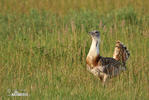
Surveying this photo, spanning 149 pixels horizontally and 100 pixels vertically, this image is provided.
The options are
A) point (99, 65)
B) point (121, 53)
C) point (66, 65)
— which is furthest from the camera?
point (121, 53)

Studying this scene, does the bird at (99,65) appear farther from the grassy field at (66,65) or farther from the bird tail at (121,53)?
the bird tail at (121,53)

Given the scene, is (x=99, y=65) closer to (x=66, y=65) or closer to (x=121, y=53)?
(x=66, y=65)

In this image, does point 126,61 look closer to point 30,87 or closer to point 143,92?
point 143,92

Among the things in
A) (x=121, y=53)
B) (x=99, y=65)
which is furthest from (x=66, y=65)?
(x=121, y=53)

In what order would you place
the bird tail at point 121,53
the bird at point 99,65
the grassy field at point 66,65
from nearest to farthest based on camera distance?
the grassy field at point 66,65 → the bird at point 99,65 → the bird tail at point 121,53

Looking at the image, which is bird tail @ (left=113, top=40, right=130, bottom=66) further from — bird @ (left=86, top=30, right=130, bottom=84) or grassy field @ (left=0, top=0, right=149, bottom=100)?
bird @ (left=86, top=30, right=130, bottom=84)

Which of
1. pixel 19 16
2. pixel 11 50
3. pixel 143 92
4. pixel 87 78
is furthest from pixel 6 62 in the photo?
pixel 19 16

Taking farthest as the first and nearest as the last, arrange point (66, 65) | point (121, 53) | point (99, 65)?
point (121, 53)
point (66, 65)
point (99, 65)

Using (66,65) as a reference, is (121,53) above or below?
above

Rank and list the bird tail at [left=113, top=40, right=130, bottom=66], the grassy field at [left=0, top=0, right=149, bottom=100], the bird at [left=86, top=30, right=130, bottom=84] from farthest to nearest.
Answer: the bird tail at [left=113, top=40, right=130, bottom=66] → the bird at [left=86, top=30, right=130, bottom=84] → the grassy field at [left=0, top=0, right=149, bottom=100]

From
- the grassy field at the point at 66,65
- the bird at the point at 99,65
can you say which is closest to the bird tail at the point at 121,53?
the grassy field at the point at 66,65

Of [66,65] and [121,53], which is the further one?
[121,53]

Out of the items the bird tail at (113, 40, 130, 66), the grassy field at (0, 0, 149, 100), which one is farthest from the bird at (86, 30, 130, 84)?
the bird tail at (113, 40, 130, 66)

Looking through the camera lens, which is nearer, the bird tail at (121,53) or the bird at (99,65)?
the bird at (99,65)
